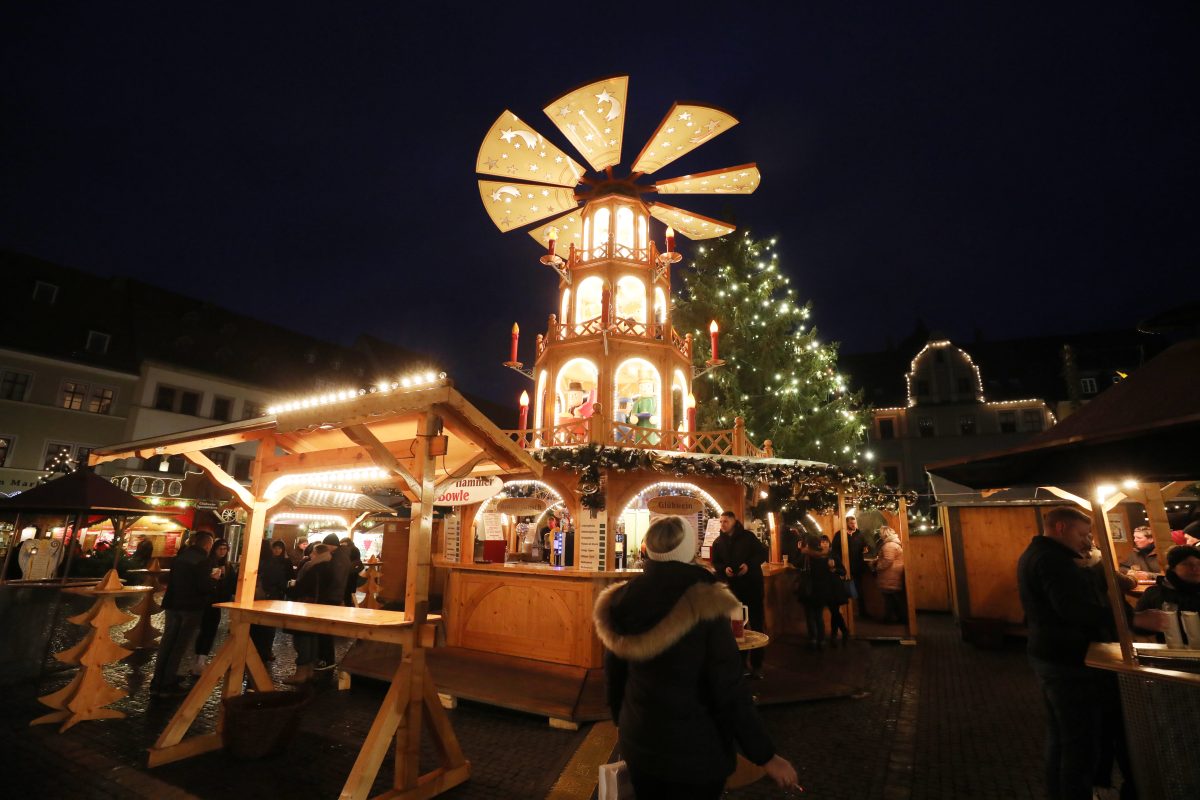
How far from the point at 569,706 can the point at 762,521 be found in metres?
9.01

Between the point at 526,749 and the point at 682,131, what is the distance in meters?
14.5

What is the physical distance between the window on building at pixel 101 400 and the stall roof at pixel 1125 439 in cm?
3470

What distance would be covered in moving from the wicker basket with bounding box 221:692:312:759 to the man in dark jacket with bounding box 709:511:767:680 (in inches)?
230

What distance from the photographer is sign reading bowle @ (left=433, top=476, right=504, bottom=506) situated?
781cm

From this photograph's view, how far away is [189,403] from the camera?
3022 cm

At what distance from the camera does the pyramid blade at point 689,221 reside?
681 inches

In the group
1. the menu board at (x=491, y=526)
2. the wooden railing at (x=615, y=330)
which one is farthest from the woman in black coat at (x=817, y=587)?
the menu board at (x=491, y=526)

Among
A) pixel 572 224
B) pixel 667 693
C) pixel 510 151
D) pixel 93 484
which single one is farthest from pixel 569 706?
pixel 572 224

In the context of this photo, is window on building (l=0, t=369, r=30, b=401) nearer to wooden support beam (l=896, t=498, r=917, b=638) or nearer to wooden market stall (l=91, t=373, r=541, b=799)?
wooden market stall (l=91, t=373, r=541, b=799)

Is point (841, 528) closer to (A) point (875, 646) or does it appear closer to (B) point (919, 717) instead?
(A) point (875, 646)

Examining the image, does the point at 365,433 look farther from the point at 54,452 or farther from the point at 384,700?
the point at 54,452

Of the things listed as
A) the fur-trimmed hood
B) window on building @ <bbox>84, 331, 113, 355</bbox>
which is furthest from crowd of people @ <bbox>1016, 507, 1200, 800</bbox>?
window on building @ <bbox>84, 331, 113, 355</bbox>

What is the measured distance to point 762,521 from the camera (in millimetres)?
14773

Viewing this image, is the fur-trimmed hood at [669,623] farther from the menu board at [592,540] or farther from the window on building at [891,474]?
the window on building at [891,474]
